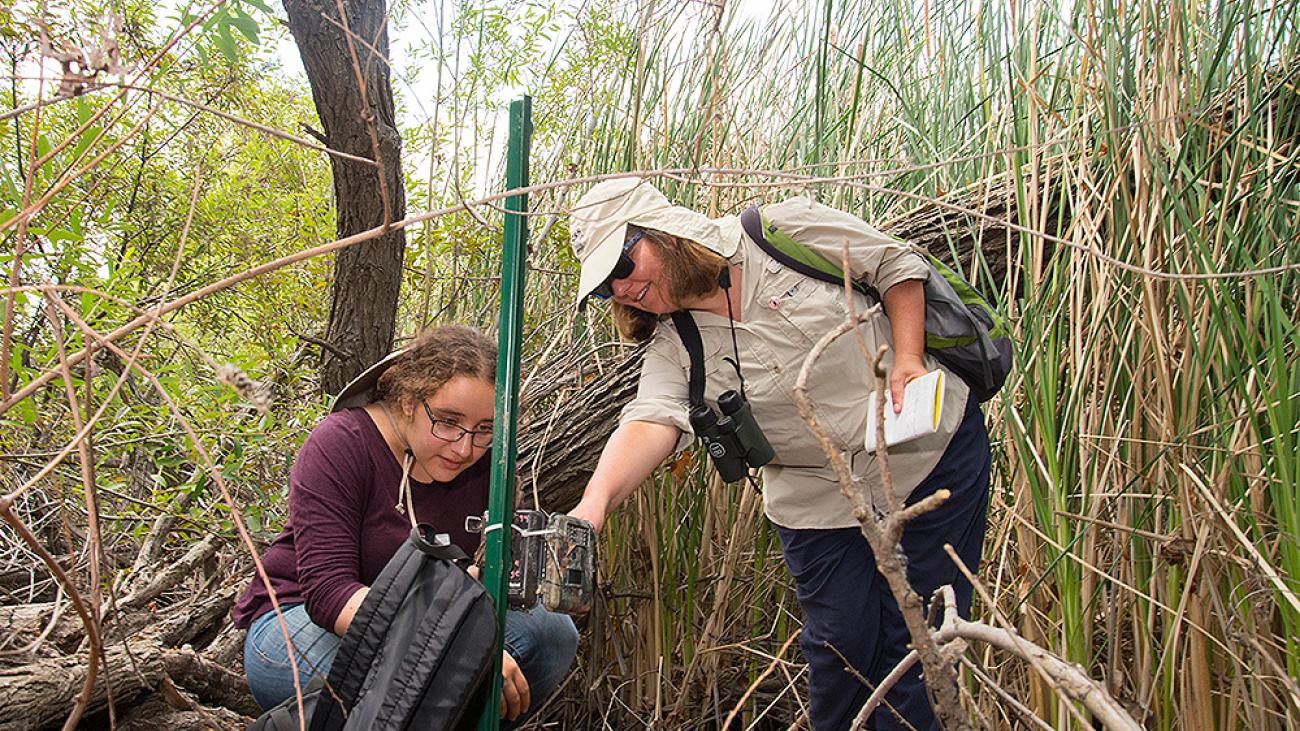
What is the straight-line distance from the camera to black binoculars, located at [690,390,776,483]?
1.91 m

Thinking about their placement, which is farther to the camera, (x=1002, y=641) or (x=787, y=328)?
(x=787, y=328)

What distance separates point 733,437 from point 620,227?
0.45m

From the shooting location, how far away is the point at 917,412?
170 centimetres

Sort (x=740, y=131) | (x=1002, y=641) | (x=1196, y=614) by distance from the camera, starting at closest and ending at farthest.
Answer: (x=1002, y=641) < (x=1196, y=614) < (x=740, y=131)

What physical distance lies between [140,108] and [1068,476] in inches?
112

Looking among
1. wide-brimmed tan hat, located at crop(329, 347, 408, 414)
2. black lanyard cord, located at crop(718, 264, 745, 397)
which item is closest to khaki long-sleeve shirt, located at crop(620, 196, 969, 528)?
black lanyard cord, located at crop(718, 264, 745, 397)

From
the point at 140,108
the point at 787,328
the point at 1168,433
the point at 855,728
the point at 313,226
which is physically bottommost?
the point at 855,728

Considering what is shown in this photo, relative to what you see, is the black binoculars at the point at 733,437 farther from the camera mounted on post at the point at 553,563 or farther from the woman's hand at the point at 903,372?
the camera mounted on post at the point at 553,563

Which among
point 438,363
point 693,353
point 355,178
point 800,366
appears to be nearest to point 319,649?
point 438,363

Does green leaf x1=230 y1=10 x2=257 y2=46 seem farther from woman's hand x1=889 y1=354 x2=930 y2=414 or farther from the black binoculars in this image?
woman's hand x1=889 y1=354 x2=930 y2=414

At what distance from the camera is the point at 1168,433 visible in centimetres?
163

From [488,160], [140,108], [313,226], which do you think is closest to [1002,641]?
[488,160]

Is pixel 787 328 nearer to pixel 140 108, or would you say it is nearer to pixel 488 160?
pixel 488 160

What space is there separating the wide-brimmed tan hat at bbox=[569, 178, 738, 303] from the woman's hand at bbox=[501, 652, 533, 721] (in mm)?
707
